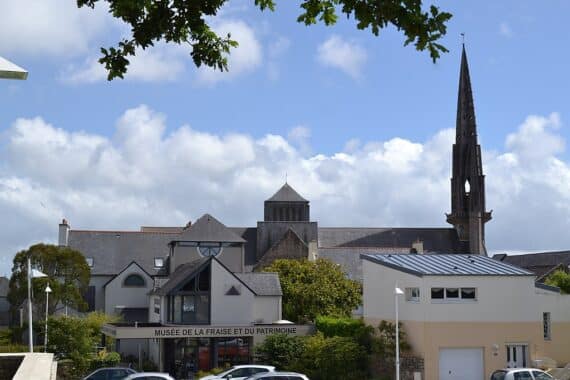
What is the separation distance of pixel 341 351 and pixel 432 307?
5.01m

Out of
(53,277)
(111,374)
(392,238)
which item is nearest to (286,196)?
(392,238)

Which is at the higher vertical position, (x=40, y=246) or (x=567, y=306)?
(x=40, y=246)

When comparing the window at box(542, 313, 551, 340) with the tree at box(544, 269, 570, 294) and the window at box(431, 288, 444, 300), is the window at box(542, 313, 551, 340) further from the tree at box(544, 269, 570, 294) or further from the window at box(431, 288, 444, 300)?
the tree at box(544, 269, 570, 294)

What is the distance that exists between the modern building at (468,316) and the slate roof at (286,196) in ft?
179

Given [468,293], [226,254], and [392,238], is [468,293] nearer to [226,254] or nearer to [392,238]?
[226,254]

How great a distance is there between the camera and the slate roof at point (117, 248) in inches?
2692

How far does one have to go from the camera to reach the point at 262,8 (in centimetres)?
732

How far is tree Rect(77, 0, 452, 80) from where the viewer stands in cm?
652

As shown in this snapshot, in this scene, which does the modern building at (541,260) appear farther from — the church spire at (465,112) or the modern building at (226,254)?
the church spire at (465,112)

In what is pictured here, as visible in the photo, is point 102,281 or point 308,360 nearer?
point 308,360

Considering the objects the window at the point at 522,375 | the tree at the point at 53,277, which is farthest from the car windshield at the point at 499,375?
the tree at the point at 53,277

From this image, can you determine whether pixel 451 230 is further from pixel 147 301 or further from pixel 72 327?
pixel 72 327

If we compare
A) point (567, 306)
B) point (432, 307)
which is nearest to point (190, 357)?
point (432, 307)

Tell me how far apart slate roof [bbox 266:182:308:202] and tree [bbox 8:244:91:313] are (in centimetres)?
3803
